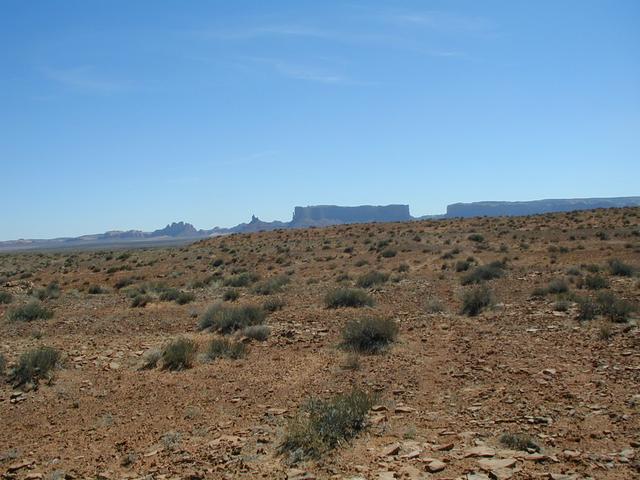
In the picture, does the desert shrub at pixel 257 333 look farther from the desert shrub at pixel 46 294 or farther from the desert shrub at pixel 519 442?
the desert shrub at pixel 46 294

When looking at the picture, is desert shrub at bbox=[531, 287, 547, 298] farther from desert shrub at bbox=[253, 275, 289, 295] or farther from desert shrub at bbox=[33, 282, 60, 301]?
desert shrub at bbox=[33, 282, 60, 301]

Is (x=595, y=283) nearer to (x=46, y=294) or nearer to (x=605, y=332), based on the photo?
(x=605, y=332)

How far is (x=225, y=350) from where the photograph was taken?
39.5 feet

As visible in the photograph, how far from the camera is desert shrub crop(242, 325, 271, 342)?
1334 centimetres

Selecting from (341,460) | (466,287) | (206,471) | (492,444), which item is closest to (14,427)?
(206,471)

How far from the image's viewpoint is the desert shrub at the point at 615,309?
12617 mm

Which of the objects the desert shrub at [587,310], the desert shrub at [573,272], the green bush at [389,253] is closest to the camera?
the desert shrub at [587,310]

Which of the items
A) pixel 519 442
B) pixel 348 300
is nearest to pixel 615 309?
pixel 348 300

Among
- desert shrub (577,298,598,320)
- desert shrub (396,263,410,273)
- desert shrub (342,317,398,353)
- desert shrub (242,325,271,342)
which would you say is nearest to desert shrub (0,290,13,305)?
desert shrub (242,325,271,342)

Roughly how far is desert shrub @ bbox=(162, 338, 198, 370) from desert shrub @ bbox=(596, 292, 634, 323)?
31.9 ft

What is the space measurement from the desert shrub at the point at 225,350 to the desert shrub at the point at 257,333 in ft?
3.45

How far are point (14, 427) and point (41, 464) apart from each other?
181cm

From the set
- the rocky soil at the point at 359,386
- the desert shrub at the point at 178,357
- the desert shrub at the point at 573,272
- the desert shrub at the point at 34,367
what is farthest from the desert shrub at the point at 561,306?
the desert shrub at the point at 34,367

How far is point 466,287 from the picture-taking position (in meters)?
19.8
